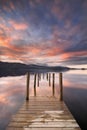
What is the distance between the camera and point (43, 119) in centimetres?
856

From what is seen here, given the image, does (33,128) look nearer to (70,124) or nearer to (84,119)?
(70,124)

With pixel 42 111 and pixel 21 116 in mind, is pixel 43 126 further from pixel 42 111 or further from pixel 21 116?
pixel 42 111

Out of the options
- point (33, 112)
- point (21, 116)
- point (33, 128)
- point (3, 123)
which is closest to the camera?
point (33, 128)

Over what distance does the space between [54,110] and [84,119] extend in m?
3.38

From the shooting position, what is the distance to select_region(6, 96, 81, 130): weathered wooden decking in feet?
24.8

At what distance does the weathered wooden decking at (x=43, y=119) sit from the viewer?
755cm

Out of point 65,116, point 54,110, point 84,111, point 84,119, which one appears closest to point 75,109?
point 84,111

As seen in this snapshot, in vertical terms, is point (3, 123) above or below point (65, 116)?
below

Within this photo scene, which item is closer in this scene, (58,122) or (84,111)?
(58,122)

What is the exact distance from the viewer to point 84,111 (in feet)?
48.6

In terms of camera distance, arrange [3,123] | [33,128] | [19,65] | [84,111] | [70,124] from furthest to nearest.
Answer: [19,65] → [84,111] → [3,123] → [70,124] → [33,128]

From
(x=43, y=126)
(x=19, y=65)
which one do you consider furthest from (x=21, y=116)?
(x=19, y=65)

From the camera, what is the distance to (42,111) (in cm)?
998

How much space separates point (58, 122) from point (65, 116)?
99 centimetres
